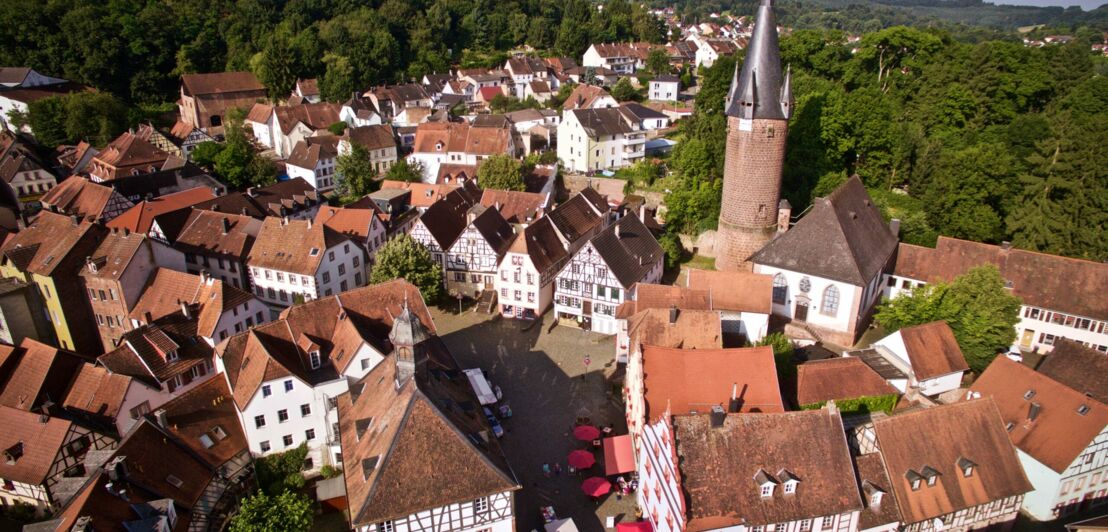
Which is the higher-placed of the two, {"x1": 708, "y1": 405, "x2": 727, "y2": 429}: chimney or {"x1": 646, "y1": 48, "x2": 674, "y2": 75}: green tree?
{"x1": 646, "y1": 48, "x2": 674, "y2": 75}: green tree

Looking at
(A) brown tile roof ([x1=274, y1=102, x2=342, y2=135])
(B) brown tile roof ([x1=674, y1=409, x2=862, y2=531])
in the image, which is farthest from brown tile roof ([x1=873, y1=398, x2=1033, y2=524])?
(A) brown tile roof ([x1=274, y1=102, x2=342, y2=135])

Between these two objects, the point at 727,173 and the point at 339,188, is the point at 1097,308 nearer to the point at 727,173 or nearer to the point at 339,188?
the point at 727,173

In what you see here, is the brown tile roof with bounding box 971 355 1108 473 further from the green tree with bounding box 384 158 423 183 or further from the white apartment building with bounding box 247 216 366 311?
the green tree with bounding box 384 158 423 183

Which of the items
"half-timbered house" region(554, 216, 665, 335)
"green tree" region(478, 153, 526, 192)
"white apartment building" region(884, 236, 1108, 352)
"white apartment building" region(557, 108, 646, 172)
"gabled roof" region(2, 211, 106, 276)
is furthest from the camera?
"white apartment building" region(557, 108, 646, 172)

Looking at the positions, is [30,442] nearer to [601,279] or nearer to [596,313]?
[596,313]

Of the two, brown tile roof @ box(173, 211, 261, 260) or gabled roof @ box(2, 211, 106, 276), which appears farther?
brown tile roof @ box(173, 211, 261, 260)

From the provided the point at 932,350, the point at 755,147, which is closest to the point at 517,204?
the point at 755,147

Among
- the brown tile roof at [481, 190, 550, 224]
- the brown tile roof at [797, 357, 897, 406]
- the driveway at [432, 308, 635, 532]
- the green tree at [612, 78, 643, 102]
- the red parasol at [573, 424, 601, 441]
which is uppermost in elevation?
the green tree at [612, 78, 643, 102]

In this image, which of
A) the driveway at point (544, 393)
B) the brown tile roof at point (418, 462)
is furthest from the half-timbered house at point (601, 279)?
the brown tile roof at point (418, 462)
